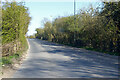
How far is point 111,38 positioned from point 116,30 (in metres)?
2.26

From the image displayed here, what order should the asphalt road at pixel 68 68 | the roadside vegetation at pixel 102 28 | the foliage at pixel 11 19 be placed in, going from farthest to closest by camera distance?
the roadside vegetation at pixel 102 28 → the foliage at pixel 11 19 → the asphalt road at pixel 68 68

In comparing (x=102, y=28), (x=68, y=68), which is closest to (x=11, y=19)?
(x=68, y=68)

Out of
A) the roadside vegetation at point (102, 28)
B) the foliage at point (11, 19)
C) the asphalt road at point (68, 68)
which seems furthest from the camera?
the roadside vegetation at point (102, 28)

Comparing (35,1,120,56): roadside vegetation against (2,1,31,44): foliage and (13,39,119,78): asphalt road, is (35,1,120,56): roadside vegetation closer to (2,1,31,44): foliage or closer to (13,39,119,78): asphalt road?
(13,39,119,78): asphalt road

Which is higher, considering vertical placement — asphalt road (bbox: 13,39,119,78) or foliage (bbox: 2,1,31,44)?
foliage (bbox: 2,1,31,44)

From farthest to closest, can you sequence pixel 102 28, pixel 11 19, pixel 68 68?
pixel 102 28, pixel 11 19, pixel 68 68

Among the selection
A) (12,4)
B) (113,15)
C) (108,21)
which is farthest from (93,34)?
(12,4)

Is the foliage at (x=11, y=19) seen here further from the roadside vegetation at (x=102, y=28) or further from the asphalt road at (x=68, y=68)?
the roadside vegetation at (x=102, y=28)

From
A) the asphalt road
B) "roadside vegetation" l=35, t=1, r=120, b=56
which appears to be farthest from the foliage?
"roadside vegetation" l=35, t=1, r=120, b=56

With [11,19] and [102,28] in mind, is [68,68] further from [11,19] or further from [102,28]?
[102,28]

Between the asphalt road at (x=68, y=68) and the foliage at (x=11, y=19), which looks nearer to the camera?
the asphalt road at (x=68, y=68)

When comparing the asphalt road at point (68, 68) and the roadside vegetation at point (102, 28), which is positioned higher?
the roadside vegetation at point (102, 28)

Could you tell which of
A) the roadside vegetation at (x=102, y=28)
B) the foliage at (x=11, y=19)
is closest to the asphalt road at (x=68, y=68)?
the foliage at (x=11, y=19)

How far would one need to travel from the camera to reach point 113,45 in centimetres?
2125
